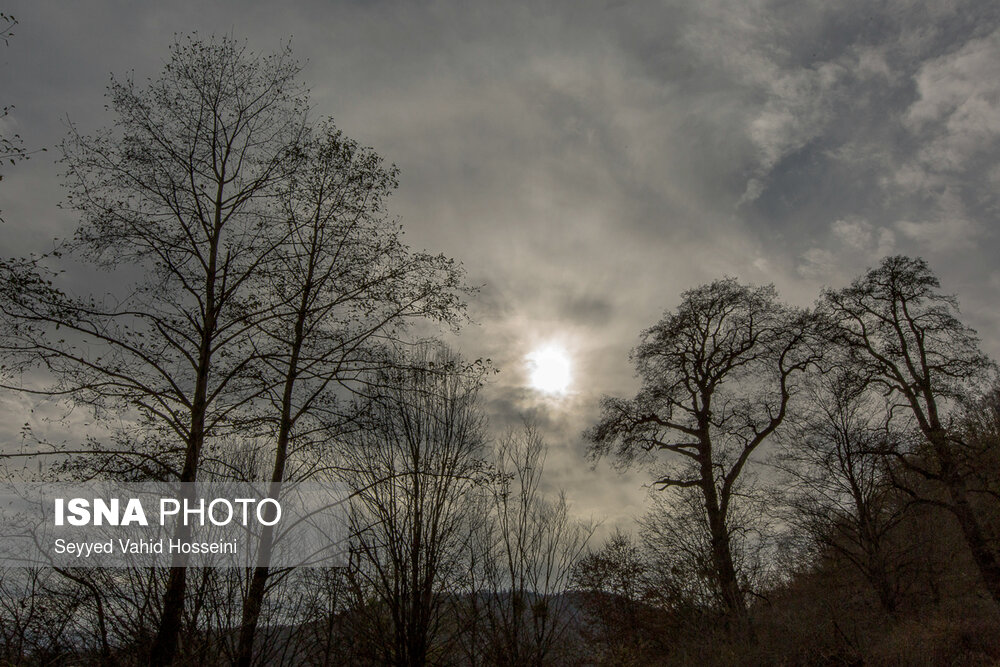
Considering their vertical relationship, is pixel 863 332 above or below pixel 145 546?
above

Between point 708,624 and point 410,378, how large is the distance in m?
14.0

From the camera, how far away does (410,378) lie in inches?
262

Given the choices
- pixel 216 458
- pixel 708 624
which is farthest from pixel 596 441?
pixel 216 458

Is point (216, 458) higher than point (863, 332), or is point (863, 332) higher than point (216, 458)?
point (863, 332)

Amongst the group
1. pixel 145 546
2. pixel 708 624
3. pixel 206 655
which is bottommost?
pixel 708 624

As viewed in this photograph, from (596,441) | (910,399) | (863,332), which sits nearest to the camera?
(910,399)

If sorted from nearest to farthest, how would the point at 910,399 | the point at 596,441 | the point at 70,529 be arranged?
the point at 70,529
the point at 910,399
the point at 596,441

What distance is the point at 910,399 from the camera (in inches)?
596

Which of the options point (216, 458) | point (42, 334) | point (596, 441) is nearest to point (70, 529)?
point (216, 458)

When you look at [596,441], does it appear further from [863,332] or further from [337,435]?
[337,435]

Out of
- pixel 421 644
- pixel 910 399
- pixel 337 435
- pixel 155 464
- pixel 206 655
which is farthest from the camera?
pixel 910 399

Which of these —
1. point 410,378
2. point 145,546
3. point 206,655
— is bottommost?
point 206,655

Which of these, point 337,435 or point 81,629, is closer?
point 81,629

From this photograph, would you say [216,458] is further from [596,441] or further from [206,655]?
[596,441]
